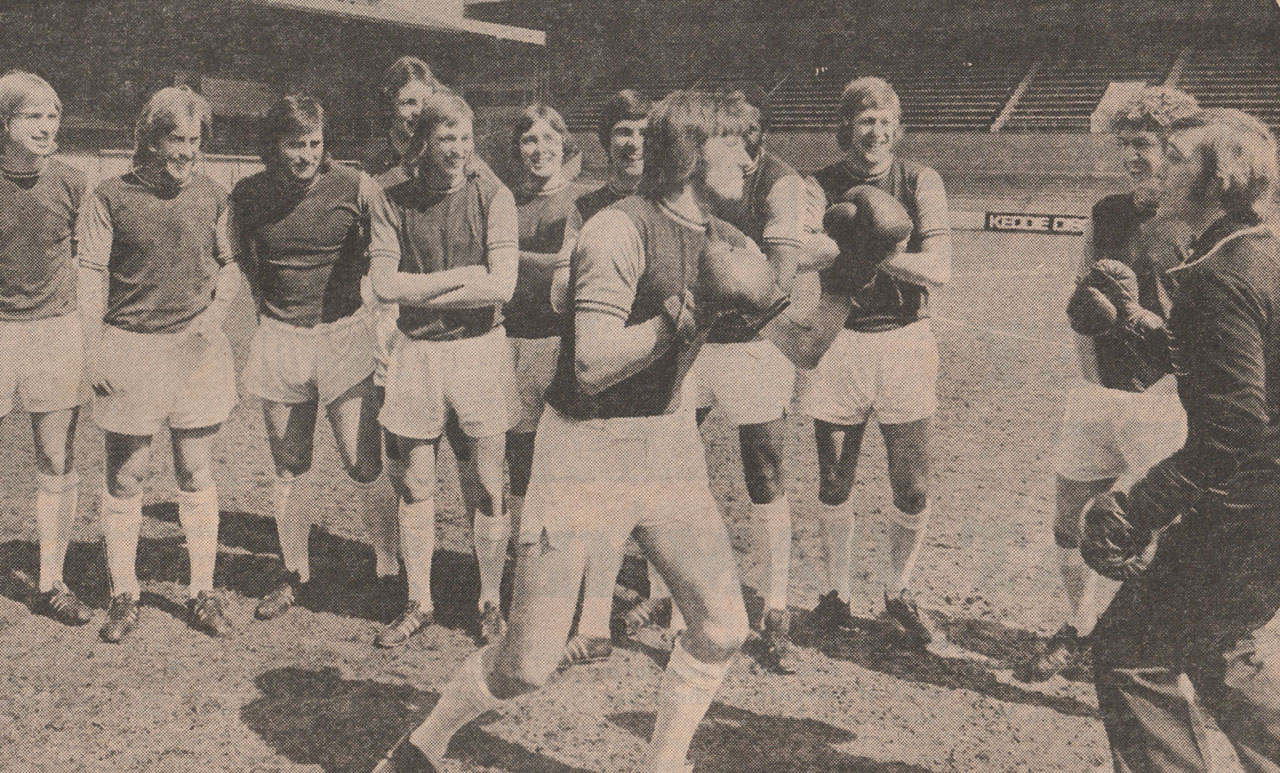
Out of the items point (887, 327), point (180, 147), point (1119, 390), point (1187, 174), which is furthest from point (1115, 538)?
point (180, 147)

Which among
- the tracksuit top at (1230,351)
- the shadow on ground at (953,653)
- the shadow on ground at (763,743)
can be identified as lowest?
the shadow on ground at (763,743)

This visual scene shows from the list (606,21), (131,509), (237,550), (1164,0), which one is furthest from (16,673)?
(1164,0)

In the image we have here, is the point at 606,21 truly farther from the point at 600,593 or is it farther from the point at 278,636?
the point at 600,593

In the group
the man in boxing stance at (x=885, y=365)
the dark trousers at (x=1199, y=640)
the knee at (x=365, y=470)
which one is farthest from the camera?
the knee at (x=365, y=470)

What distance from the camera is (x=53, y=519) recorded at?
15.1 ft

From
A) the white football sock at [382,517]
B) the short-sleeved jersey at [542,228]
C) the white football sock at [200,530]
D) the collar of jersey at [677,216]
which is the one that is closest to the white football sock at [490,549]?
the white football sock at [382,517]

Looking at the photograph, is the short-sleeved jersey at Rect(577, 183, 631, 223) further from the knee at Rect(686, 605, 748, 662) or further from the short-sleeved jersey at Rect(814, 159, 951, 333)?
the knee at Rect(686, 605, 748, 662)

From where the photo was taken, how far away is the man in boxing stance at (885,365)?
4.19 metres

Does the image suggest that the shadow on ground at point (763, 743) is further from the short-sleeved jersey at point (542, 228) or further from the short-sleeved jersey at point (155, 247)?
the short-sleeved jersey at point (155, 247)

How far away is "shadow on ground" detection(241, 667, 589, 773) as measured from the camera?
3496 mm

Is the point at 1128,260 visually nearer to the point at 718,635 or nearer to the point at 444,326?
the point at 718,635

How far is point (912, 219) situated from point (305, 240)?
253cm

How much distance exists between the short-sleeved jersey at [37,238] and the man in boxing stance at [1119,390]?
4112 mm

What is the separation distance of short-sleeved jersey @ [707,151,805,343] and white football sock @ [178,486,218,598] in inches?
91.1
